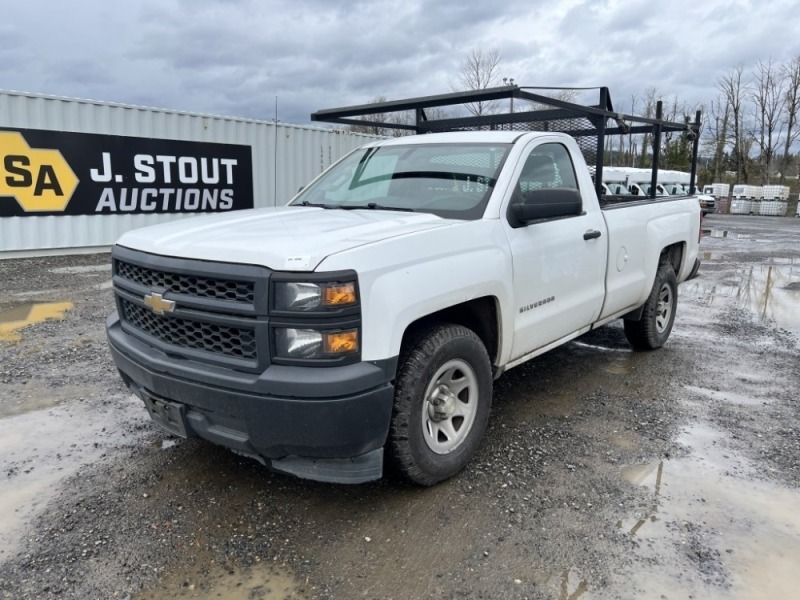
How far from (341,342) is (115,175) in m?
12.2

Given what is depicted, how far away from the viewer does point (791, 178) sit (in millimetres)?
60969

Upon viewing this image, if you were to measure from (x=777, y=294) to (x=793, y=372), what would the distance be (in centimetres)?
460

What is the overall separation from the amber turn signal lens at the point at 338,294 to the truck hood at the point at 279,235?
12 centimetres

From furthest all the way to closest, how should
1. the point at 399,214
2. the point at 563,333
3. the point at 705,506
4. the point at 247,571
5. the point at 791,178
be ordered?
the point at 791,178 → the point at 563,333 → the point at 399,214 → the point at 705,506 → the point at 247,571

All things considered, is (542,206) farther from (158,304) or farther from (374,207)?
(158,304)

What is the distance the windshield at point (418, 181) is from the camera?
380 centimetres

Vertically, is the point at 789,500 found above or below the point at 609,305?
below

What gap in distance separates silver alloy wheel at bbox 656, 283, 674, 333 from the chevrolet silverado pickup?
1.86 m

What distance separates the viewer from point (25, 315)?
7402 millimetres

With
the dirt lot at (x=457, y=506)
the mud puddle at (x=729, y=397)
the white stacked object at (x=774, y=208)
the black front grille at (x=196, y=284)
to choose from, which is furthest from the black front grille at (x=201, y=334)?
the white stacked object at (x=774, y=208)

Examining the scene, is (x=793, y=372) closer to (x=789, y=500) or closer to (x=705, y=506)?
(x=789, y=500)

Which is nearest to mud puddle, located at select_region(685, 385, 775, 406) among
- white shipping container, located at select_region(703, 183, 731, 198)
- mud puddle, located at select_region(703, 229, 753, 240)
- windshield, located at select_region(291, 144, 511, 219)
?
windshield, located at select_region(291, 144, 511, 219)

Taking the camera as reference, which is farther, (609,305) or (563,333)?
(609,305)

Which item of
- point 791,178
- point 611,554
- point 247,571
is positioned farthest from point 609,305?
point 791,178
